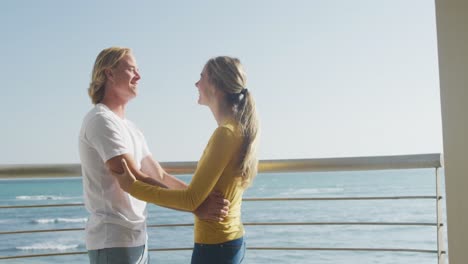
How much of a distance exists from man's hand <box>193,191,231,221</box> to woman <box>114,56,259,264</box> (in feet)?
0.07

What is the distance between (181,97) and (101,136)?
89.7ft

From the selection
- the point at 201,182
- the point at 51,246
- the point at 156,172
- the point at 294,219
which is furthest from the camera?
the point at 294,219

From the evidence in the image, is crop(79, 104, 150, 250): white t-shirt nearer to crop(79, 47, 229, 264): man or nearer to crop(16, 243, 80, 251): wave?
crop(79, 47, 229, 264): man

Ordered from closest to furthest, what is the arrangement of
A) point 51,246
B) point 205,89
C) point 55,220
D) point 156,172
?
1. point 205,89
2. point 156,172
3. point 51,246
4. point 55,220

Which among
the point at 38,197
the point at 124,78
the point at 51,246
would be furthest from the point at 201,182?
the point at 38,197

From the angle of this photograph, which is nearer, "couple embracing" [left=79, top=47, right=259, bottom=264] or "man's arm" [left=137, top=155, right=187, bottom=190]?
"couple embracing" [left=79, top=47, right=259, bottom=264]

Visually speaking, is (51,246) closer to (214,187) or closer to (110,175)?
(110,175)

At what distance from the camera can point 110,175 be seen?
6.55 feet

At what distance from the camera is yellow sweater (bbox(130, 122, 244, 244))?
1.92 metres

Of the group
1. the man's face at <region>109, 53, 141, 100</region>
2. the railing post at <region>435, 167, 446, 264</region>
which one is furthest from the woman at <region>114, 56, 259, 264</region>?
the railing post at <region>435, 167, 446, 264</region>

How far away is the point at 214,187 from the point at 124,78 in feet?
1.64

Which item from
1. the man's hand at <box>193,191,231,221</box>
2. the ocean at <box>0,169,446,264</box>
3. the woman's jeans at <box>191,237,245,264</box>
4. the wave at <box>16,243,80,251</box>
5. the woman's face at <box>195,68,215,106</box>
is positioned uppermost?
the woman's face at <box>195,68,215,106</box>

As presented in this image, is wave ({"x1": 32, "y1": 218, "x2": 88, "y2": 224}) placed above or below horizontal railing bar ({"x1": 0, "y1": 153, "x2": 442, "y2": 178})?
below

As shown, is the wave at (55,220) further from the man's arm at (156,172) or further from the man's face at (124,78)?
the man's face at (124,78)
